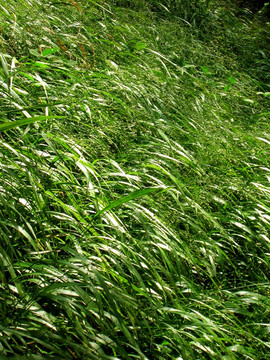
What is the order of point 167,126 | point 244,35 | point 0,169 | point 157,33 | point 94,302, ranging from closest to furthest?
point 94,302 → point 0,169 → point 167,126 → point 157,33 → point 244,35

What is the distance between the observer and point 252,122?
2.93 metres

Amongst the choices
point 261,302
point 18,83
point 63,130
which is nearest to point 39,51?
point 18,83

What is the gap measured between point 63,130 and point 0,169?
475 mm

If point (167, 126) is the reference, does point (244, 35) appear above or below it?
above

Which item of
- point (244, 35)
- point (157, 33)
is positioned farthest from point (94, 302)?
point (244, 35)

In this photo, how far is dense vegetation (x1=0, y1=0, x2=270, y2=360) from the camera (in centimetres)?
103

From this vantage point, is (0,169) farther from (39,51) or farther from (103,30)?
(103,30)

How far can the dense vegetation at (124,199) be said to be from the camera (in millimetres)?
1033

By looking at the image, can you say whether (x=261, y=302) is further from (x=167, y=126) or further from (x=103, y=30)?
(x=103, y=30)

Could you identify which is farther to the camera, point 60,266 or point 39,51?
point 39,51

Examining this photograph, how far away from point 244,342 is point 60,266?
24.5 inches

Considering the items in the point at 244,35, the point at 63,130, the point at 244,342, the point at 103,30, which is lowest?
the point at 244,342

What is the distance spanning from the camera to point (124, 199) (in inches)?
47.3

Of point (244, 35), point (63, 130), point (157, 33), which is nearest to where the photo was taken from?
point (63, 130)
